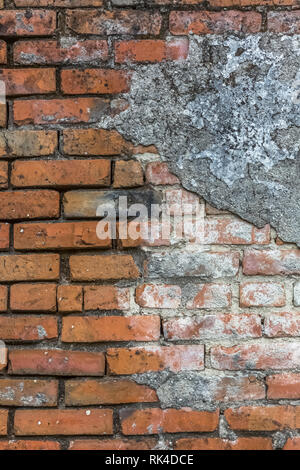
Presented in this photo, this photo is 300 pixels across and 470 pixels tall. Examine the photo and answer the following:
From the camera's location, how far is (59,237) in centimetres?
175

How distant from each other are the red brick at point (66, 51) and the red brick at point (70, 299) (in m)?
0.73

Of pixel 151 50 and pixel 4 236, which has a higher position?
pixel 151 50

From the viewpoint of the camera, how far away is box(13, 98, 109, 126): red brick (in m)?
1.76

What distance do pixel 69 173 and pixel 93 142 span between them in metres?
0.13

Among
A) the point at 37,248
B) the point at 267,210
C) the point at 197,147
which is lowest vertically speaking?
the point at 37,248

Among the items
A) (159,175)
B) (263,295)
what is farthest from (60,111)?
(263,295)

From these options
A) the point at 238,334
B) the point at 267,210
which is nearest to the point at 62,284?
the point at 238,334

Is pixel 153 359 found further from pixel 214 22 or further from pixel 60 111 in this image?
pixel 214 22

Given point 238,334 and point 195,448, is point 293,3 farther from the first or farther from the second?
point 195,448

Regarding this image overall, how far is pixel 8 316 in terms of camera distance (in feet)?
5.75

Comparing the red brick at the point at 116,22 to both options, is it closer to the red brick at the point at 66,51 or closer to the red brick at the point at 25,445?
the red brick at the point at 66,51

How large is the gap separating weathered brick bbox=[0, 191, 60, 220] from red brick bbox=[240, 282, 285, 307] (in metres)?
0.66

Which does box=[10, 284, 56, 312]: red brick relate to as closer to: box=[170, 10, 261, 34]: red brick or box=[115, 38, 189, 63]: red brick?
box=[115, 38, 189, 63]: red brick

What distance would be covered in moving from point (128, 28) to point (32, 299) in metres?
0.92
